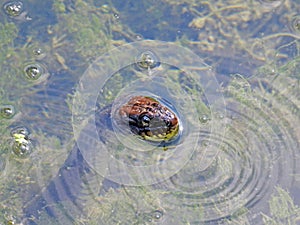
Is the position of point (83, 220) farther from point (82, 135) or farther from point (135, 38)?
point (135, 38)

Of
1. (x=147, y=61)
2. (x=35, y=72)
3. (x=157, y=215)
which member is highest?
(x=147, y=61)

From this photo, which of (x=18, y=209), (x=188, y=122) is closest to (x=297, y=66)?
(x=188, y=122)

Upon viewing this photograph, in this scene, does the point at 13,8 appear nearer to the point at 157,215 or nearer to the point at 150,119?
the point at 150,119

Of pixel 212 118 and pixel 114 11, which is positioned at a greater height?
pixel 114 11

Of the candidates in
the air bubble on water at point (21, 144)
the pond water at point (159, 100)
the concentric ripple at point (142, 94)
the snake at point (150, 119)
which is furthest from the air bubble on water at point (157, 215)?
the air bubble on water at point (21, 144)

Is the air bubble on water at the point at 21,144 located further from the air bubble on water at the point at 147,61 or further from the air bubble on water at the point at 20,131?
the air bubble on water at the point at 147,61

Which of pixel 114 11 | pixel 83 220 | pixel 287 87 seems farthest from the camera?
pixel 114 11

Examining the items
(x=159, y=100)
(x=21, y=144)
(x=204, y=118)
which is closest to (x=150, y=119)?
(x=159, y=100)
